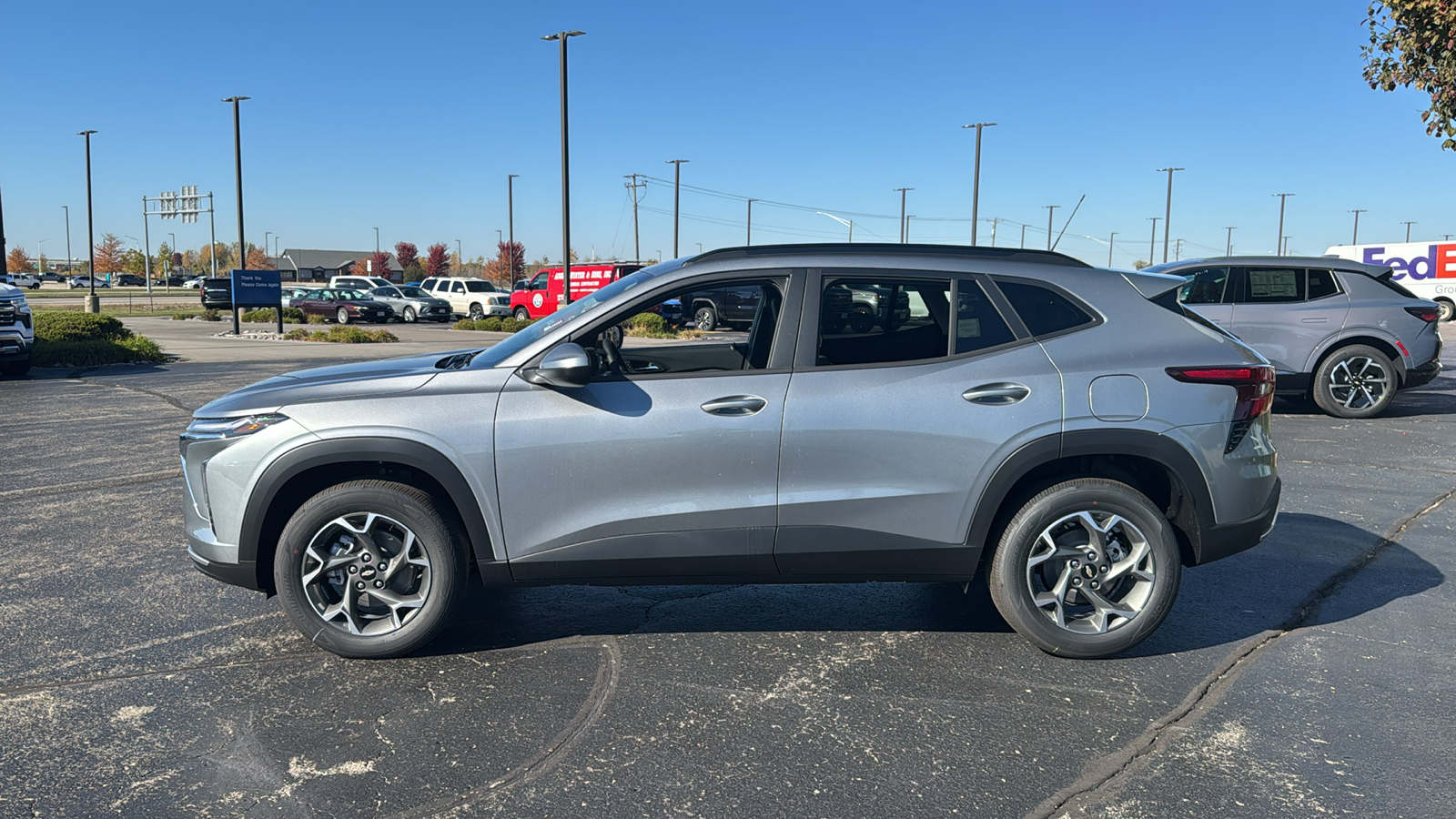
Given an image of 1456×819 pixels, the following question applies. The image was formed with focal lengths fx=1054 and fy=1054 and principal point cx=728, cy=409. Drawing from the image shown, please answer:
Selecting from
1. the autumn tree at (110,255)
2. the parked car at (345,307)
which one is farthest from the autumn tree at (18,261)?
the parked car at (345,307)

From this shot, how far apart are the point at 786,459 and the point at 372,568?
1.73 m

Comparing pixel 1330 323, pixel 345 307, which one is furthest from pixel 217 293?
pixel 1330 323

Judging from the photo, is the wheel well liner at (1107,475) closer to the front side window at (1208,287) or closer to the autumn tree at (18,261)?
the front side window at (1208,287)

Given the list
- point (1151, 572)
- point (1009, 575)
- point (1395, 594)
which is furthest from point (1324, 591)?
point (1009, 575)

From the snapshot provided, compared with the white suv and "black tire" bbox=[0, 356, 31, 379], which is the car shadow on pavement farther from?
the white suv

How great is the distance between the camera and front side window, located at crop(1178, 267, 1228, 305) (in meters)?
11.9

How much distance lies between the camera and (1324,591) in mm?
5344

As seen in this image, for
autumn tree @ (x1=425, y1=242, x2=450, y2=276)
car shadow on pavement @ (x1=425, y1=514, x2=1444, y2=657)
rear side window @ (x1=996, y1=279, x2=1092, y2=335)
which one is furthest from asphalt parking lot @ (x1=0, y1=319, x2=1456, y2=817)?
autumn tree @ (x1=425, y1=242, x2=450, y2=276)

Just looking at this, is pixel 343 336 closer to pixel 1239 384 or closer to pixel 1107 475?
pixel 1107 475

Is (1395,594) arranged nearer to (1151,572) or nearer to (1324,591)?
(1324,591)

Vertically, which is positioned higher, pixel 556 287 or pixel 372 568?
pixel 556 287

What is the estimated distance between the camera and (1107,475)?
14.6ft

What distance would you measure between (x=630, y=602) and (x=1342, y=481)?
600 centimetres

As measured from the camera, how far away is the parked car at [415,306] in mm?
39844
